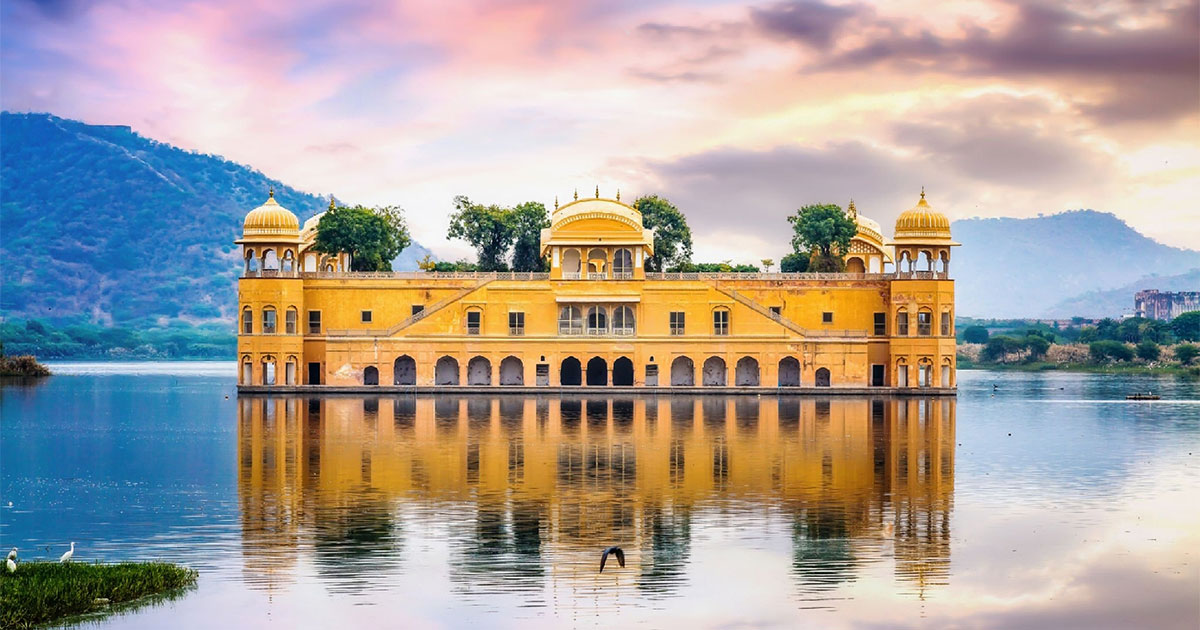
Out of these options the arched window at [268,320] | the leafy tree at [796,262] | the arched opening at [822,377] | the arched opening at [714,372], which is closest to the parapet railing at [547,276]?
the arched window at [268,320]

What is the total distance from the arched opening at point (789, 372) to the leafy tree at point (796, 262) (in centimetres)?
1296

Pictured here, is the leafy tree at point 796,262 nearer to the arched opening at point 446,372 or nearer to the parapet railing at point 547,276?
the parapet railing at point 547,276

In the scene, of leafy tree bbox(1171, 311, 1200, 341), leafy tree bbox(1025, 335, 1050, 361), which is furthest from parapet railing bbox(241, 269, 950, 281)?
leafy tree bbox(1171, 311, 1200, 341)

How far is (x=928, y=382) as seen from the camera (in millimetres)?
61781

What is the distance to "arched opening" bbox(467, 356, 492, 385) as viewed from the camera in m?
62.9

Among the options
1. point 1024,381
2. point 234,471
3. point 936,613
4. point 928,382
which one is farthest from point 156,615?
point 1024,381

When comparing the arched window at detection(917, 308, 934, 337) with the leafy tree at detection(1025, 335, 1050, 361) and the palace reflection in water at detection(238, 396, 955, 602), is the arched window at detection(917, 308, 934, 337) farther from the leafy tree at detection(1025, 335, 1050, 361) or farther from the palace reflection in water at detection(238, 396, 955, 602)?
the leafy tree at detection(1025, 335, 1050, 361)

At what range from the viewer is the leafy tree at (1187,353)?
95.1 metres

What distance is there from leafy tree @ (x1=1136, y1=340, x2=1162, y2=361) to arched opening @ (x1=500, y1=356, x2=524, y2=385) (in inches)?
2118

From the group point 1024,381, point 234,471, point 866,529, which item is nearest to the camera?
point 866,529

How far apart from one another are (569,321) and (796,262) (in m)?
19.9

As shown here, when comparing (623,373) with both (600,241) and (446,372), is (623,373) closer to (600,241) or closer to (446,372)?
(600,241)

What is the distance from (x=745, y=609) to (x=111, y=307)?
590 ft

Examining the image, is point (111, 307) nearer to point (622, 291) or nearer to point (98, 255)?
point (98, 255)
